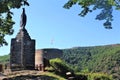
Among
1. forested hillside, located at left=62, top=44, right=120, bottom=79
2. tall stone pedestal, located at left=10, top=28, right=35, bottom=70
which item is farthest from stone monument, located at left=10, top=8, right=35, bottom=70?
forested hillside, located at left=62, top=44, right=120, bottom=79

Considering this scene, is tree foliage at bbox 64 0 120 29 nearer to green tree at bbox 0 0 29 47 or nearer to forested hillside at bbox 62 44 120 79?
green tree at bbox 0 0 29 47

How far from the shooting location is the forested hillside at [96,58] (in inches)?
4358

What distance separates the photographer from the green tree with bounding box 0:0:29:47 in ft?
88.2

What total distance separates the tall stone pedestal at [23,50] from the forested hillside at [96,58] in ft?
219

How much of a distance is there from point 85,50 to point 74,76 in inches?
4404

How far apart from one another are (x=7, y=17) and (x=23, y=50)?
7.43 m

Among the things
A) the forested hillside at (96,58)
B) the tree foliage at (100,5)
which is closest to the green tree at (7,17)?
the tree foliage at (100,5)

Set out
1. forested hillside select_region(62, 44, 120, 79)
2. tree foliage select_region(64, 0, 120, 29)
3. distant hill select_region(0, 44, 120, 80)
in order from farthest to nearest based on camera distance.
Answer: forested hillside select_region(62, 44, 120, 79)
distant hill select_region(0, 44, 120, 80)
tree foliage select_region(64, 0, 120, 29)

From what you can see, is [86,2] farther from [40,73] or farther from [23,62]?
[23,62]

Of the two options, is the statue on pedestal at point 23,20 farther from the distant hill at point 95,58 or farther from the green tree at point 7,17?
the distant hill at point 95,58

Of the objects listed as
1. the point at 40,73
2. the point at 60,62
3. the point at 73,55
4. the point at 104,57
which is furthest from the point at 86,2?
the point at 73,55

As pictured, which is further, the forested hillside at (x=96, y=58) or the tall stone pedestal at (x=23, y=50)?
the forested hillside at (x=96, y=58)

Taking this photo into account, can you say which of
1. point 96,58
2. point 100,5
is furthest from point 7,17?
point 96,58

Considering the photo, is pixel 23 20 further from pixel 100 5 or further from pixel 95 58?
pixel 95 58
